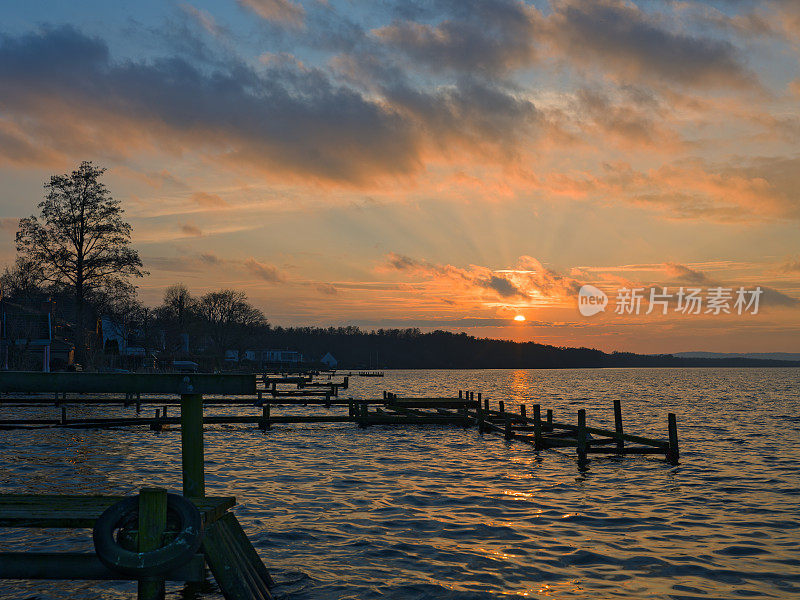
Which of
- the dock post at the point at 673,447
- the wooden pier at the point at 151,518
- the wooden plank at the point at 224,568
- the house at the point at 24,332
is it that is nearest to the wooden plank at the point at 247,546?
the wooden pier at the point at 151,518

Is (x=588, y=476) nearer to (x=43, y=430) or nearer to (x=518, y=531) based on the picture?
(x=518, y=531)

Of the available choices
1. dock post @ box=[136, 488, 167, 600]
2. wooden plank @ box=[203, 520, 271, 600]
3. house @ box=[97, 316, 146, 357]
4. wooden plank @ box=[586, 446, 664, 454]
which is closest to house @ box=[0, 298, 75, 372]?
house @ box=[97, 316, 146, 357]

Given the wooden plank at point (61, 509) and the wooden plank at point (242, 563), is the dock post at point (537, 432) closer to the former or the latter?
the wooden plank at point (242, 563)

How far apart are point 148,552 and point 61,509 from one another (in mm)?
1357

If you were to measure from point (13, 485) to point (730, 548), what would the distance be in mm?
17300

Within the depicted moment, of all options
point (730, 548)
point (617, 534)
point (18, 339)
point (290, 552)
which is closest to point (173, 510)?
point (290, 552)

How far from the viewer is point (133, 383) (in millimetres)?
8336

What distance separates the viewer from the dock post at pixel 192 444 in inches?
330

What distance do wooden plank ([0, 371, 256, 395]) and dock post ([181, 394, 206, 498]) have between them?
0.21 m

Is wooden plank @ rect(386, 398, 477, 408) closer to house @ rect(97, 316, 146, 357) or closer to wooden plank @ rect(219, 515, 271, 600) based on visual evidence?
wooden plank @ rect(219, 515, 271, 600)

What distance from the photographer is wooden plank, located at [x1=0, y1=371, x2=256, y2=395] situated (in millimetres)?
8141

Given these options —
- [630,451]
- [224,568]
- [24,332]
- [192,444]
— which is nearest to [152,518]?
[224,568]

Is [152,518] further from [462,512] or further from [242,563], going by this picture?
[462,512]

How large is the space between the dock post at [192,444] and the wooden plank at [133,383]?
8.1 inches
